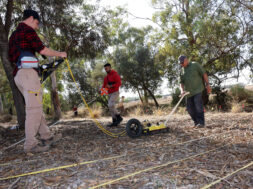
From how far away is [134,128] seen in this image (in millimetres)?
3943

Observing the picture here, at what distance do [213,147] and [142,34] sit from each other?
16.5 metres

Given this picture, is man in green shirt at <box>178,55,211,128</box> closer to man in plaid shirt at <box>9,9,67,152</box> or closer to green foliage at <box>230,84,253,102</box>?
man in plaid shirt at <box>9,9,67,152</box>

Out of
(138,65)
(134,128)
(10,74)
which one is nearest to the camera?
(134,128)

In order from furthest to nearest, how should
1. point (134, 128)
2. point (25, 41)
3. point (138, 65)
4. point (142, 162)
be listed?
1. point (138, 65)
2. point (134, 128)
3. point (25, 41)
4. point (142, 162)

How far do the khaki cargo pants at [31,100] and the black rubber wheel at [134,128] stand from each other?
1.55 m

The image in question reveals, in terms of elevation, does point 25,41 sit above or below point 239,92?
above

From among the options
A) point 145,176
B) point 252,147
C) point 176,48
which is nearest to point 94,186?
point 145,176

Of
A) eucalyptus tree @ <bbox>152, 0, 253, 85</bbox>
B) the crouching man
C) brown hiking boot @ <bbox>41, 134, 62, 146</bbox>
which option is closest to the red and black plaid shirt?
brown hiking boot @ <bbox>41, 134, 62, 146</bbox>

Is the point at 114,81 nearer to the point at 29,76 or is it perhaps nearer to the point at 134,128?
the point at 134,128

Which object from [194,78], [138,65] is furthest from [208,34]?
[138,65]

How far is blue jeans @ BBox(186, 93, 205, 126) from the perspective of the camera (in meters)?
4.31

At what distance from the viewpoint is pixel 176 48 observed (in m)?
10.7

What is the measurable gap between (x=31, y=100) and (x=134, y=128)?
195 centimetres

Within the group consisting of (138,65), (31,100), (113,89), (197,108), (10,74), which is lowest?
(197,108)
